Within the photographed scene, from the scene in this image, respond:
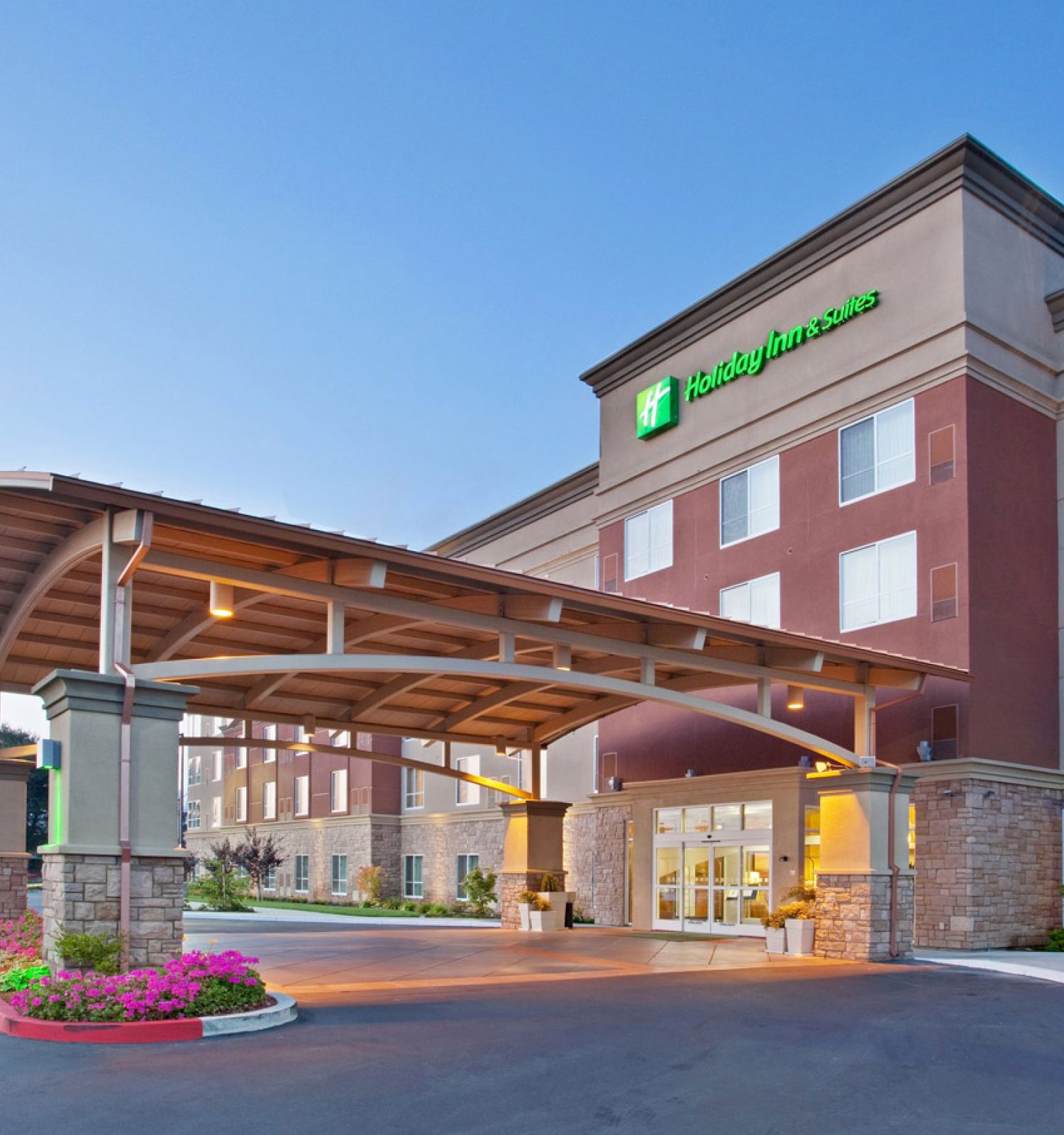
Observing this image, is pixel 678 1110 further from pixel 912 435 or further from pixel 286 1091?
pixel 912 435

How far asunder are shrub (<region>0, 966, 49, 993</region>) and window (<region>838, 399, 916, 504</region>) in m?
18.1

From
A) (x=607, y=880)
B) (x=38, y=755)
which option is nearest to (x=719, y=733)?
(x=607, y=880)

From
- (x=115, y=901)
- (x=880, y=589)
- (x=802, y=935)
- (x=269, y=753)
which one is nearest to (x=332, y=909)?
(x=269, y=753)

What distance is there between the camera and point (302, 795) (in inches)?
2028

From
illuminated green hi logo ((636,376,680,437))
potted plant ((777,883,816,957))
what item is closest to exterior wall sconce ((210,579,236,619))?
potted plant ((777,883,816,957))

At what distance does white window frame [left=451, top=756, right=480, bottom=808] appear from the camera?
1610 inches

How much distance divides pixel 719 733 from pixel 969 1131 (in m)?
19.5

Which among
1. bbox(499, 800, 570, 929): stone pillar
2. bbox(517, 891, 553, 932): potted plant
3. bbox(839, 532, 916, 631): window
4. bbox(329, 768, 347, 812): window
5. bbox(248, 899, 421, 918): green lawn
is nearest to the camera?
bbox(839, 532, 916, 631): window

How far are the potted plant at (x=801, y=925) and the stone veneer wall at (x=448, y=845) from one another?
59.0 feet

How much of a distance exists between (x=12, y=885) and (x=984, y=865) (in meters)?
16.5

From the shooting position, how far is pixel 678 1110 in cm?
881

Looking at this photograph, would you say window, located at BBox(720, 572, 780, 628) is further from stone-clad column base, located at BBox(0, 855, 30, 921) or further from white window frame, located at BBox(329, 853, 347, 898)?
white window frame, located at BBox(329, 853, 347, 898)

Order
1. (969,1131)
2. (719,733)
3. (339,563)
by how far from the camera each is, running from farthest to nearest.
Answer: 1. (719,733)
2. (339,563)
3. (969,1131)

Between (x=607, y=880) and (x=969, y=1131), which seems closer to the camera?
(x=969, y=1131)
